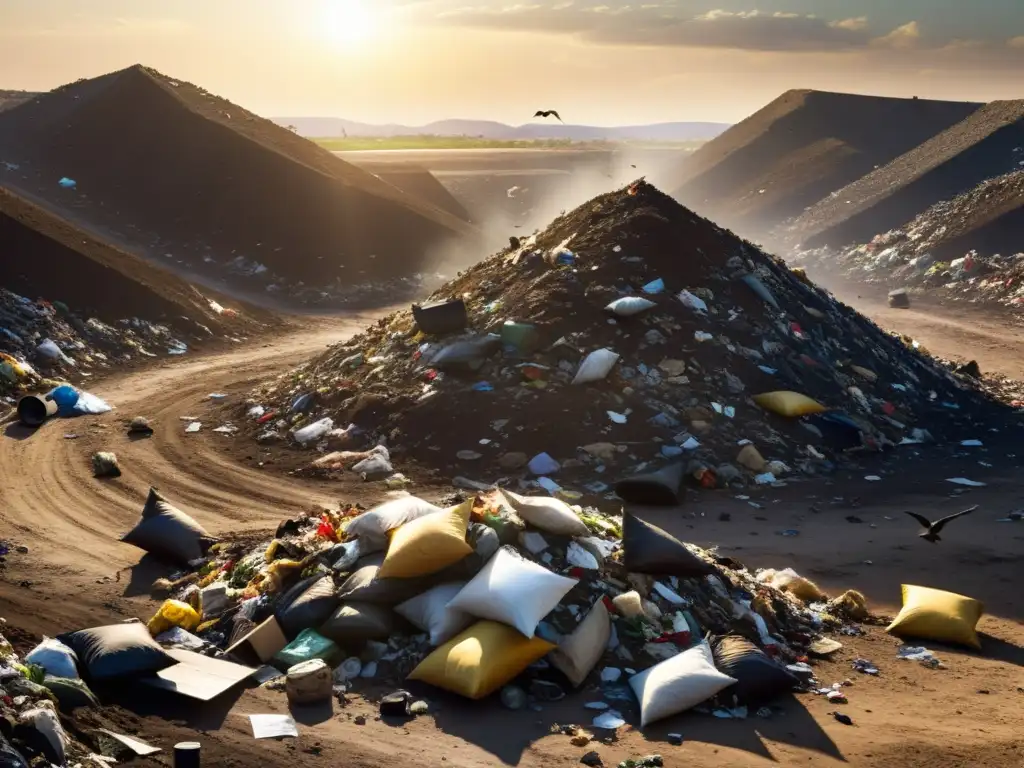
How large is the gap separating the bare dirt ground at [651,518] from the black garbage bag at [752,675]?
0.16 m

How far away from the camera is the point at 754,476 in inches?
437

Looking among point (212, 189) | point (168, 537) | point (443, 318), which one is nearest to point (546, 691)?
point (168, 537)

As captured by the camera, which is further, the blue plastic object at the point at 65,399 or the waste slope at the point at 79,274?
the waste slope at the point at 79,274

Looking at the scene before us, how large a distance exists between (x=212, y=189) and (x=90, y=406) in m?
15.6

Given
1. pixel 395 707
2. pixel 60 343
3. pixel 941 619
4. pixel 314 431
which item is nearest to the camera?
pixel 395 707

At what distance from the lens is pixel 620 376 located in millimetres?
12133

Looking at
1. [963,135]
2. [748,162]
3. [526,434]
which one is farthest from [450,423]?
[748,162]

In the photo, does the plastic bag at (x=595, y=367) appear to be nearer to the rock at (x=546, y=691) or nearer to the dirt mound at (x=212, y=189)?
the rock at (x=546, y=691)

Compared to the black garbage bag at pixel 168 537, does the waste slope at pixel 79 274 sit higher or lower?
higher

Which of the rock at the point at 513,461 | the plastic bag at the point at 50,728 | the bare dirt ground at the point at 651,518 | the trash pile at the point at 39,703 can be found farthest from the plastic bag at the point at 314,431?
the plastic bag at the point at 50,728

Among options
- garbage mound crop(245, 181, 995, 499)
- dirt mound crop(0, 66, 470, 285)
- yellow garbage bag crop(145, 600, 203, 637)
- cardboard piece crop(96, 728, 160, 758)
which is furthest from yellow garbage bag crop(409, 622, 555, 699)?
dirt mound crop(0, 66, 470, 285)

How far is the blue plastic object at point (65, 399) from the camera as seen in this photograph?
45.5 ft

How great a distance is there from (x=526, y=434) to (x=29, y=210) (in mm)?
15061

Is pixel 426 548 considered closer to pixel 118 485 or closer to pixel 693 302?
pixel 118 485
